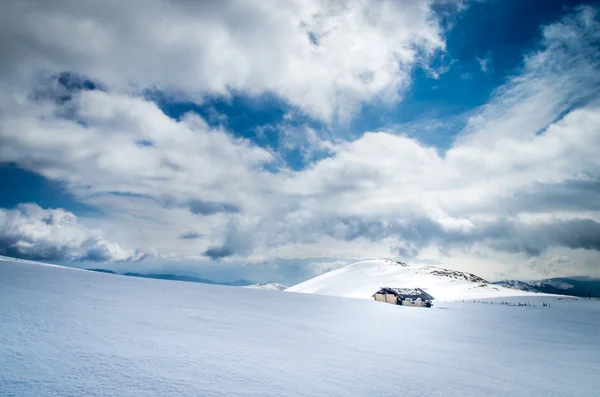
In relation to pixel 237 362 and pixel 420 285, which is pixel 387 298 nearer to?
pixel 420 285

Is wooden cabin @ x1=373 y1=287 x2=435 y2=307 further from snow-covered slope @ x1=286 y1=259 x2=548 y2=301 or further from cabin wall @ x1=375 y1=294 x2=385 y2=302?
snow-covered slope @ x1=286 y1=259 x2=548 y2=301

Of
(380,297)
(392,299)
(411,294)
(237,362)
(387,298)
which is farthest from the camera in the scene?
(380,297)

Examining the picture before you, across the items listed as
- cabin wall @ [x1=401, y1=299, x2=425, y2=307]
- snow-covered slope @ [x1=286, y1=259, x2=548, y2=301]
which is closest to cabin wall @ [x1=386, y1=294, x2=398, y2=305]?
cabin wall @ [x1=401, y1=299, x2=425, y2=307]

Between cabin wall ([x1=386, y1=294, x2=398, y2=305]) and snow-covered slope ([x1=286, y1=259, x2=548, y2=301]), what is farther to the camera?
snow-covered slope ([x1=286, y1=259, x2=548, y2=301])

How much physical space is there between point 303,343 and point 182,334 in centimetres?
745

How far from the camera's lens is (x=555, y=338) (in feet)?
108

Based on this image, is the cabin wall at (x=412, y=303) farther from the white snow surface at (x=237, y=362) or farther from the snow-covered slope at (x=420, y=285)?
the white snow surface at (x=237, y=362)

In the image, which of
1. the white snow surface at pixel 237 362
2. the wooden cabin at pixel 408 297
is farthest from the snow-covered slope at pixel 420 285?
the white snow surface at pixel 237 362

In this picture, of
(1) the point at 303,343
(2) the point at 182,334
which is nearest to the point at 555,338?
(1) the point at 303,343

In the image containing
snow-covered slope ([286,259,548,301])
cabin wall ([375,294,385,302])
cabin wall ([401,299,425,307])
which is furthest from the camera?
snow-covered slope ([286,259,548,301])

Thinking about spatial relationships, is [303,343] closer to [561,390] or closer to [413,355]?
[413,355]

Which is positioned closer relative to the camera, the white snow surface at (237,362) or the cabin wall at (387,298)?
the white snow surface at (237,362)

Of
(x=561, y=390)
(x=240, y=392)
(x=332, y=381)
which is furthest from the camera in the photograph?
(x=561, y=390)

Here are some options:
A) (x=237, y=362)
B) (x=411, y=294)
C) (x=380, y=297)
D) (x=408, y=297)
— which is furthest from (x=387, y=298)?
(x=237, y=362)
